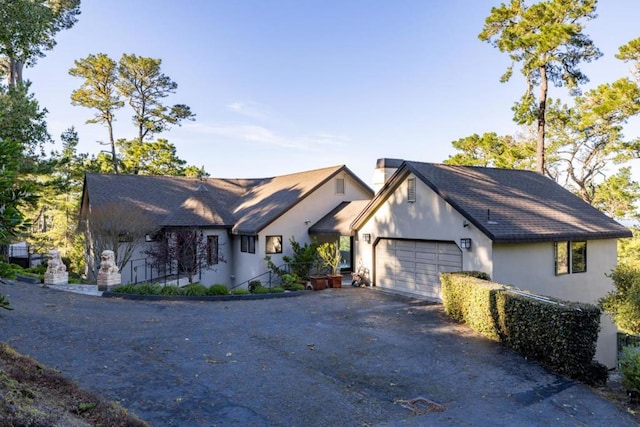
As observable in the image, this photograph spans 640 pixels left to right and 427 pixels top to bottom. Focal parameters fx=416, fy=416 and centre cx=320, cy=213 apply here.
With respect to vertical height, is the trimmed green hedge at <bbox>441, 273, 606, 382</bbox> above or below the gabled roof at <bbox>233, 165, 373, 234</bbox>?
below

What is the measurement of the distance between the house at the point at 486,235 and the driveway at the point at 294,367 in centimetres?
290

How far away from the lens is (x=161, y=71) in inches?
1382

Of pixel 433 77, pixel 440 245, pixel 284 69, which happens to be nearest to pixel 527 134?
pixel 433 77

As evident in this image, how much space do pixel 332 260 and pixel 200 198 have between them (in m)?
8.39

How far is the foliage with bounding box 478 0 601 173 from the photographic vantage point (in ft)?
78.3

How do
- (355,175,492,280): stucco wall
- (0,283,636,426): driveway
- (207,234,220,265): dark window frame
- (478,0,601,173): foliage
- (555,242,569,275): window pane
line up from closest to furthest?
(0,283,636,426): driveway, (355,175,492,280): stucco wall, (555,242,569,275): window pane, (207,234,220,265): dark window frame, (478,0,601,173): foliage

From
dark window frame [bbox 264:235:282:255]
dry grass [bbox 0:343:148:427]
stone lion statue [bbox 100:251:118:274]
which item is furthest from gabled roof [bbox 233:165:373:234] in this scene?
dry grass [bbox 0:343:148:427]

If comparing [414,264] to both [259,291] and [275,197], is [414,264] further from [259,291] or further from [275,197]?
[275,197]

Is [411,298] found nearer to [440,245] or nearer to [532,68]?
[440,245]

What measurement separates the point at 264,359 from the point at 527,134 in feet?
99.5

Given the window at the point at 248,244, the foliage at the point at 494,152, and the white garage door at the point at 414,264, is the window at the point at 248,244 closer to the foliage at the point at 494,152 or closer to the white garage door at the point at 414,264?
the white garage door at the point at 414,264

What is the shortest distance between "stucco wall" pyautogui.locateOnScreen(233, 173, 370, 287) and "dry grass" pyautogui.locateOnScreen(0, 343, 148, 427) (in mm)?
13871

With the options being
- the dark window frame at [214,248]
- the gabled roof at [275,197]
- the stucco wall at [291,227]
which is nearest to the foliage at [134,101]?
the gabled roof at [275,197]

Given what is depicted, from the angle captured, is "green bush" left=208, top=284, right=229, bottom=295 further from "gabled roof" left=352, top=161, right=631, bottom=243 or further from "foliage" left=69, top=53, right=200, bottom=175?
"foliage" left=69, top=53, right=200, bottom=175
